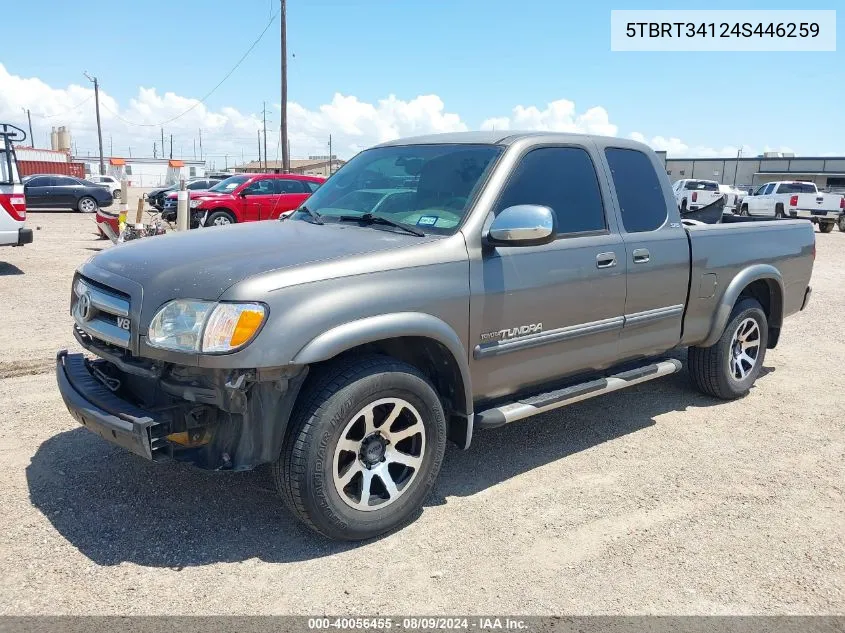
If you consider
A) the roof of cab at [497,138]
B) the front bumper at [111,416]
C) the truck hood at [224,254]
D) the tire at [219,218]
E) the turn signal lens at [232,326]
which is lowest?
the front bumper at [111,416]

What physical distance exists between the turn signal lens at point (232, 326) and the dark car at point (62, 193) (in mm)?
27239

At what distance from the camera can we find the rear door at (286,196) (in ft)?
60.1

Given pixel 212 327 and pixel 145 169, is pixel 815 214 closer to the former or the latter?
pixel 212 327

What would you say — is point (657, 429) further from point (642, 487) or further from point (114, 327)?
point (114, 327)

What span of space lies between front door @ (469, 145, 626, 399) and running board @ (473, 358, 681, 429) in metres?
0.10

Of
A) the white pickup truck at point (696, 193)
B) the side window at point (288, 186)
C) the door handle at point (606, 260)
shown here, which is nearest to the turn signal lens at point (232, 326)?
the door handle at point (606, 260)

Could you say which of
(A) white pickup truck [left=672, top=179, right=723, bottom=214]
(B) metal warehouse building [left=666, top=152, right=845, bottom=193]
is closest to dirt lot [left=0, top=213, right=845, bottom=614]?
(A) white pickup truck [left=672, top=179, right=723, bottom=214]

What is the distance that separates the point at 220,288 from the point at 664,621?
2.28m

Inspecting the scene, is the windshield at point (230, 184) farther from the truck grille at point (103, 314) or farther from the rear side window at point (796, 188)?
the rear side window at point (796, 188)

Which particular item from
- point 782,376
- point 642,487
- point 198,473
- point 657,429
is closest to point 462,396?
point 642,487

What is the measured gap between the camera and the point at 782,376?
258 inches

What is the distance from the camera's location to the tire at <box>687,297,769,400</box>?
551cm

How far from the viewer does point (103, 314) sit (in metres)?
3.44

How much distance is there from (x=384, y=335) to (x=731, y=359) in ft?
11.8
